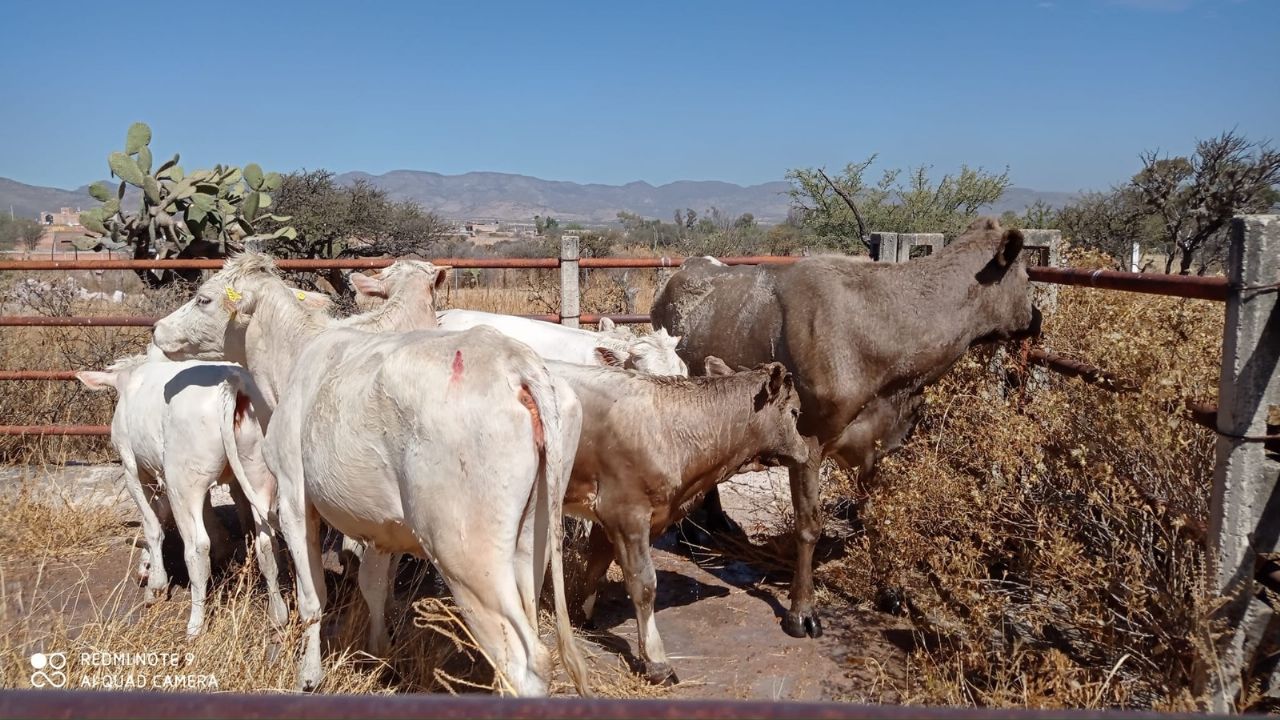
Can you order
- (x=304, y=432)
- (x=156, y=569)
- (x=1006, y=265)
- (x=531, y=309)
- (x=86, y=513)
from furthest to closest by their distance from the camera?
(x=531, y=309)
(x=86, y=513)
(x=156, y=569)
(x=1006, y=265)
(x=304, y=432)

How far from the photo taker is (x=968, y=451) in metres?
4.96

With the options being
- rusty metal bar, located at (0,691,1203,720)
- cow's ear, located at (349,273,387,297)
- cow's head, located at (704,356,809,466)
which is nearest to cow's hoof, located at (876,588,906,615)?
cow's head, located at (704,356,809,466)

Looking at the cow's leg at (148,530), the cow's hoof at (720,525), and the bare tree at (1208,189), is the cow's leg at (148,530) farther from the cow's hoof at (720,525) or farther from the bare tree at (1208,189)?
the bare tree at (1208,189)

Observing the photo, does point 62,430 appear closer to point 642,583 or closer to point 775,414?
point 642,583

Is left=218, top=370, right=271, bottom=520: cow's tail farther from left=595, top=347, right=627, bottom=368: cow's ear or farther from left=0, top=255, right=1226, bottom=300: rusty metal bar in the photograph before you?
left=595, top=347, right=627, bottom=368: cow's ear

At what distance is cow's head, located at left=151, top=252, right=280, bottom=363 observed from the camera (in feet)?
16.7

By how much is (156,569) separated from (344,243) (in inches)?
676

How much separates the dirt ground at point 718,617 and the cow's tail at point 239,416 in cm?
73

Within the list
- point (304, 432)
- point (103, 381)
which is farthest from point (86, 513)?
point (304, 432)

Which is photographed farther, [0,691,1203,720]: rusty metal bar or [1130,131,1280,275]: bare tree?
[1130,131,1280,275]: bare tree

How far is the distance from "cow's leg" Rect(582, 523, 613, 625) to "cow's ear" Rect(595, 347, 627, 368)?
1.12 m

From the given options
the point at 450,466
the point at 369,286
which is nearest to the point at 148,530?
the point at 369,286

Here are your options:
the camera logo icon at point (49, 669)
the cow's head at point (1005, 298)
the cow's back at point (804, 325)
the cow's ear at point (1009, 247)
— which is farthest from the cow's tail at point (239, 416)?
the cow's ear at point (1009, 247)

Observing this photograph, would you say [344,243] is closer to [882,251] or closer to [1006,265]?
[882,251]
